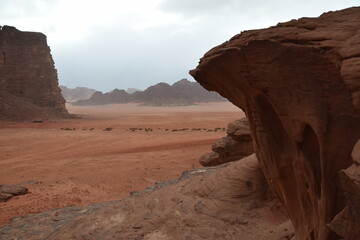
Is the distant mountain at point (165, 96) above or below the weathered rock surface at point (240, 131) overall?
above

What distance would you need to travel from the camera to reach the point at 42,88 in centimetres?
3697

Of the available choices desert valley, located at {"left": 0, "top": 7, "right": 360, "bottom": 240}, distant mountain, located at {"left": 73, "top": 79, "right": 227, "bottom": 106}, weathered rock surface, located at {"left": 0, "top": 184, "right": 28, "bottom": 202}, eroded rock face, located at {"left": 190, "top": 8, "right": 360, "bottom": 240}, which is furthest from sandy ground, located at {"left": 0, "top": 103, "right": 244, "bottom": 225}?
distant mountain, located at {"left": 73, "top": 79, "right": 227, "bottom": 106}

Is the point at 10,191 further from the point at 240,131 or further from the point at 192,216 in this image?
the point at 240,131

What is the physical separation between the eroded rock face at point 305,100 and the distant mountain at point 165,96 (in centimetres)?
7468

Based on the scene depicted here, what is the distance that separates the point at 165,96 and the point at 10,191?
72.2 m

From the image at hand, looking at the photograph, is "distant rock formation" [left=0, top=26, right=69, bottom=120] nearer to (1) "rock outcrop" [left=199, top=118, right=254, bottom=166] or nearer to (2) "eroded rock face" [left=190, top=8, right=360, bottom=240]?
(1) "rock outcrop" [left=199, top=118, right=254, bottom=166]

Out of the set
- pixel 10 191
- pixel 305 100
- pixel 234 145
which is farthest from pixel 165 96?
pixel 305 100

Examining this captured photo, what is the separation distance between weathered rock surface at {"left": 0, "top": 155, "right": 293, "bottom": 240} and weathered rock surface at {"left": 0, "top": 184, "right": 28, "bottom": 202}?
2435 mm

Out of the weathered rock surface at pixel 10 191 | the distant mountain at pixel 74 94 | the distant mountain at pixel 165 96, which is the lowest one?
the weathered rock surface at pixel 10 191

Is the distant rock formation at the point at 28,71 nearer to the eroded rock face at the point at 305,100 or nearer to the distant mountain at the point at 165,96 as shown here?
the eroded rock face at the point at 305,100

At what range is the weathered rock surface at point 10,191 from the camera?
9064mm

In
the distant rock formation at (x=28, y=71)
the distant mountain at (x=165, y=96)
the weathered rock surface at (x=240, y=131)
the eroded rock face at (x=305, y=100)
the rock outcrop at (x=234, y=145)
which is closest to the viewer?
the eroded rock face at (x=305, y=100)

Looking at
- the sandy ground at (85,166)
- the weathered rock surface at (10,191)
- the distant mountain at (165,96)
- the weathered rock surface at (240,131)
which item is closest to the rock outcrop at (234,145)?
the weathered rock surface at (240,131)

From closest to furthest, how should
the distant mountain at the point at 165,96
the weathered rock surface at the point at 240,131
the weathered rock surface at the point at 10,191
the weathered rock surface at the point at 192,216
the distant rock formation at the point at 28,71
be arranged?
the weathered rock surface at the point at 192,216, the weathered rock surface at the point at 10,191, the weathered rock surface at the point at 240,131, the distant rock formation at the point at 28,71, the distant mountain at the point at 165,96
